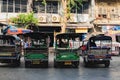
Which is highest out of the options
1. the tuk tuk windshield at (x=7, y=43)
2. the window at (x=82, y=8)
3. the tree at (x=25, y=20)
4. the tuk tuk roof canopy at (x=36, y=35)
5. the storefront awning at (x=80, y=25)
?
the window at (x=82, y=8)

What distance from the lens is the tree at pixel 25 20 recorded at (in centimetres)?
4985

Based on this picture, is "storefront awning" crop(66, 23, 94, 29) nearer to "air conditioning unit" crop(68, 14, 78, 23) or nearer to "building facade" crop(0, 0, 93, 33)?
"building facade" crop(0, 0, 93, 33)

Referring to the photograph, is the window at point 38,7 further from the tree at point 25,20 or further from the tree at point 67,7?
the tree at point 25,20

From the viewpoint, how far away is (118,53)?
41.0m

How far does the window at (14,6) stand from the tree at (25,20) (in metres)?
1.75

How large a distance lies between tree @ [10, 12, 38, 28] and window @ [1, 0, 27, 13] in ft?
5.74

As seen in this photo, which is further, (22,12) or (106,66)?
(22,12)

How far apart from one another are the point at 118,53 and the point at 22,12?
15.6 m

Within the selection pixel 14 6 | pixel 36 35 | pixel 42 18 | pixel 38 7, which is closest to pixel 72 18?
pixel 42 18

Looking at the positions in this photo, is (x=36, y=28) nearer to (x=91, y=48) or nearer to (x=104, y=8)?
(x=104, y=8)

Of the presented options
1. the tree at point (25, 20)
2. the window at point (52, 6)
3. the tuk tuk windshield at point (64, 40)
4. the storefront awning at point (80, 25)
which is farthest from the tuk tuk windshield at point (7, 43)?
the window at point (52, 6)

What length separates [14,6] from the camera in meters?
52.5

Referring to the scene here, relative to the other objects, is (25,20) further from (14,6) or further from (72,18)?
(72,18)

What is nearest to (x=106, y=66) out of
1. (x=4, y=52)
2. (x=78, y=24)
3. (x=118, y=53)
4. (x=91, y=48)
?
(x=91, y=48)
